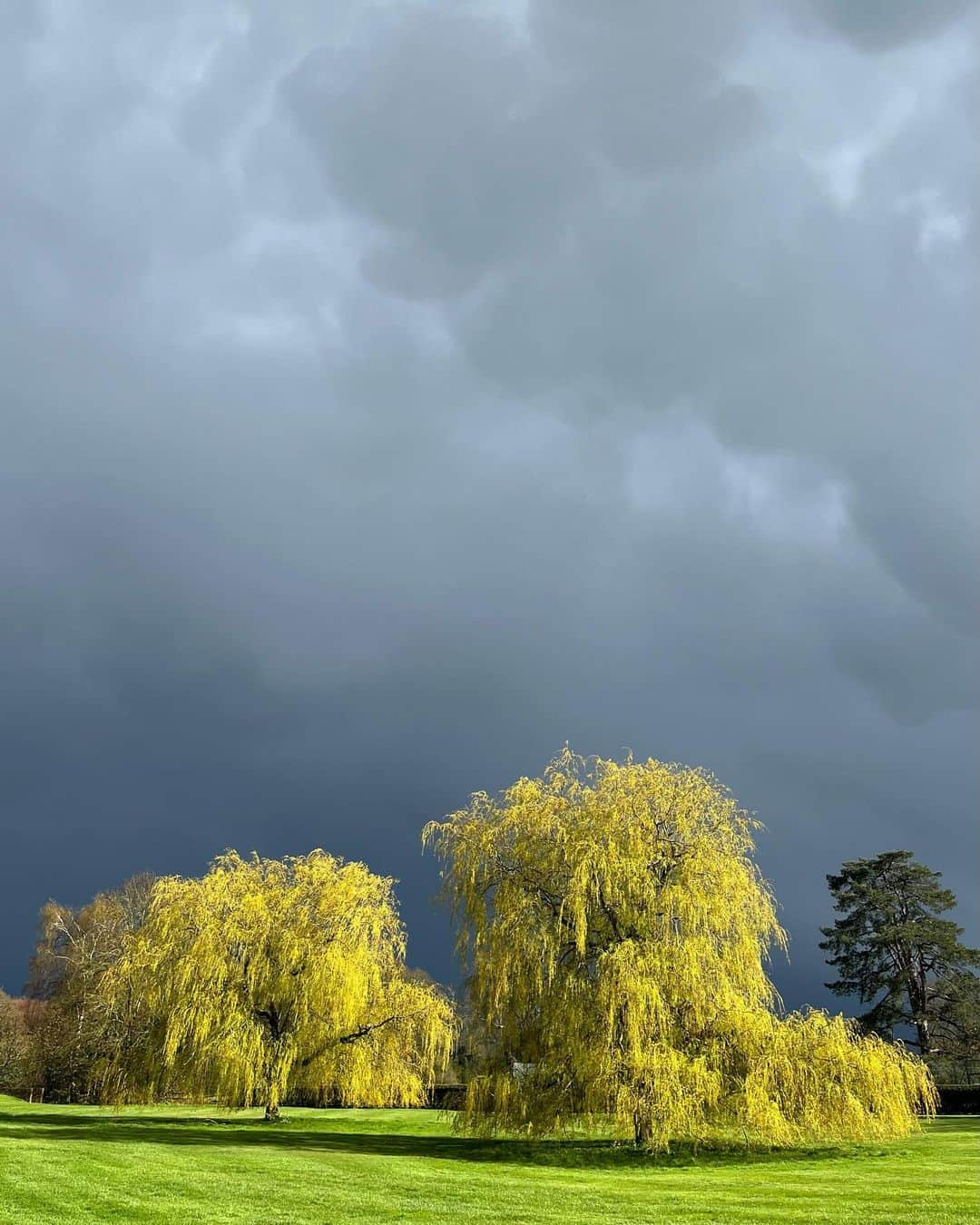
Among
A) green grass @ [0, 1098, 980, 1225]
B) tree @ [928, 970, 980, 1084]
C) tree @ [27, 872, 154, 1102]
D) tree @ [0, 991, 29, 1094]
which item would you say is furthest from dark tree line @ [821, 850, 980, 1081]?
tree @ [0, 991, 29, 1094]

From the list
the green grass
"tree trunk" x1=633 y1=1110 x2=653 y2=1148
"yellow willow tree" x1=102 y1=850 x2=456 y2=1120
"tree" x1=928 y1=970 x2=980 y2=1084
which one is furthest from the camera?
"tree" x1=928 y1=970 x2=980 y2=1084

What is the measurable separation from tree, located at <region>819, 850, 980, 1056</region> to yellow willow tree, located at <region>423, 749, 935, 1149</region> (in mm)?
28136

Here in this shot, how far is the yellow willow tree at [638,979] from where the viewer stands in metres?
18.2

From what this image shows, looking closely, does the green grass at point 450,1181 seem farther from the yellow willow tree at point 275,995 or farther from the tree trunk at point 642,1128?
the yellow willow tree at point 275,995

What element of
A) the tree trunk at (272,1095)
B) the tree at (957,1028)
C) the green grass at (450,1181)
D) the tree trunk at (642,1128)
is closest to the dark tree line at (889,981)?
the tree at (957,1028)

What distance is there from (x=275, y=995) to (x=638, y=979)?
1326 cm

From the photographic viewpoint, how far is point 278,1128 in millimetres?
27109

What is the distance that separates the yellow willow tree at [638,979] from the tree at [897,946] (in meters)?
28.1

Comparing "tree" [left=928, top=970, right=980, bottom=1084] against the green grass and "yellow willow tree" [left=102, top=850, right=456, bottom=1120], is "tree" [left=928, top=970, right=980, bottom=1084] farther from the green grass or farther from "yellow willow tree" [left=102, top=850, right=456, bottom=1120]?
"yellow willow tree" [left=102, top=850, right=456, bottom=1120]

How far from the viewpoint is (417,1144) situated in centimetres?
2252

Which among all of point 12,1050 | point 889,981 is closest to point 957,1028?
point 889,981

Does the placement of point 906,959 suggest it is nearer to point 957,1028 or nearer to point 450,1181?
point 957,1028

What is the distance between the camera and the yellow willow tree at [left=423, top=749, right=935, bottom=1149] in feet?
59.8

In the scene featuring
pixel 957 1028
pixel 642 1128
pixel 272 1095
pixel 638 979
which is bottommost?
pixel 642 1128
